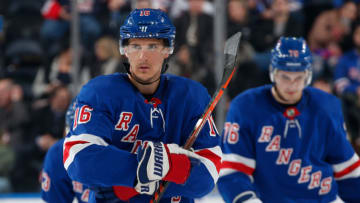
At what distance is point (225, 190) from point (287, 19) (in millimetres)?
2113

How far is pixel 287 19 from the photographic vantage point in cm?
408

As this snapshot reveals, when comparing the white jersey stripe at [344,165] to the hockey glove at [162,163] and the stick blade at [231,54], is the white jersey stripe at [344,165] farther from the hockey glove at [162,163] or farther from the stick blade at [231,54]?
the hockey glove at [162,163]

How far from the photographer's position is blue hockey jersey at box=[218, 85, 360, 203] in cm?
227

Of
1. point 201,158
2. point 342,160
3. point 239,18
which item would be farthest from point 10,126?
point 201,158

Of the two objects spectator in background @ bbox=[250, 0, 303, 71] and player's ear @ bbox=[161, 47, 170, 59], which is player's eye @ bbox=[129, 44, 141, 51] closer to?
→ player's ear @ bbox=[161, 47, 170, 59]

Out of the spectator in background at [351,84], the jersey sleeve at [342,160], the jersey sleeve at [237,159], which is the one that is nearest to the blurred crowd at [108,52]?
the spectator in background at [351,84]

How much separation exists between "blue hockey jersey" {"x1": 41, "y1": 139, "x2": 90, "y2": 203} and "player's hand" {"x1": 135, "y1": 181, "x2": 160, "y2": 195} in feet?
2.66

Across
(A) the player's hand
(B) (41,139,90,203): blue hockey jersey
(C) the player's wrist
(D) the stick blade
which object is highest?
(D) the stick blade

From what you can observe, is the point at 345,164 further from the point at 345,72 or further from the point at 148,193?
the point at 345,72

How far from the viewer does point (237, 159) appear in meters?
2.25

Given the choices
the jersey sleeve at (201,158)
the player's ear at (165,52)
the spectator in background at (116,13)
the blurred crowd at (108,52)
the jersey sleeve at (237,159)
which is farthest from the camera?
the spectator in background at (116,13)

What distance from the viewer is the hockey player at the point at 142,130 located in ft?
4.93

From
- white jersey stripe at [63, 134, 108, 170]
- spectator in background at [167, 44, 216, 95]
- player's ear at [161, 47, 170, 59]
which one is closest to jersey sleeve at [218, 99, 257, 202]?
player's ear at [161, 47, 170, 59]

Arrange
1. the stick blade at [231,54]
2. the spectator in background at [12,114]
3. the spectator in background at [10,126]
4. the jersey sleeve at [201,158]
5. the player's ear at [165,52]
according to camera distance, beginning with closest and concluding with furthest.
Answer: the jersey sleeve at [201,158], the player's ear at [165,52], the stick blade at [231,54], the spectator in background at [10,126], the spectator in background at [12,114]
